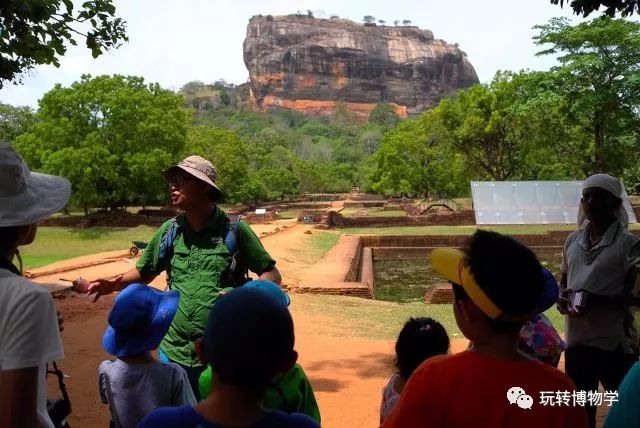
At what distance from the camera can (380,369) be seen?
6406 mm

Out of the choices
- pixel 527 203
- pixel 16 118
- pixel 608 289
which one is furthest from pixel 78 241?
pixel 608 289

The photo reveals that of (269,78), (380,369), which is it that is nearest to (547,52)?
(380,369)

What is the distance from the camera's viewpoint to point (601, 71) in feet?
76.4

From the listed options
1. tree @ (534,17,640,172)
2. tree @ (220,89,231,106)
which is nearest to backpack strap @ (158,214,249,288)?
tree @ (534,17,640,172)

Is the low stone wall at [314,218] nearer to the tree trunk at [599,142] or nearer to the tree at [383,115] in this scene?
the tree trunk at [599,142]

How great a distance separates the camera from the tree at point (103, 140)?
83.4 ft

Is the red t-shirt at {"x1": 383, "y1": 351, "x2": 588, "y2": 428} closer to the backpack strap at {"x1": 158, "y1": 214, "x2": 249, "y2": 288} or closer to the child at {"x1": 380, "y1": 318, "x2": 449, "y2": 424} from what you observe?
the child at {"x1": 380, "y1": 318, "x2": 449, "y2": 424}

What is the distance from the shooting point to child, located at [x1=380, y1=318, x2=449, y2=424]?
229 centimetres

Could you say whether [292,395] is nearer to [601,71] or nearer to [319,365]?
[319,365]

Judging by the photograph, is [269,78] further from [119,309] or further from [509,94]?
[119,309]

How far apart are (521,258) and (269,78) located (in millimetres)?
136041

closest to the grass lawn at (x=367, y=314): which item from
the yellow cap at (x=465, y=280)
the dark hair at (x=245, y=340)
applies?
the yellow cap at (x=465, y=280)

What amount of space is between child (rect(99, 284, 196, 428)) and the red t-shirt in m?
1.12

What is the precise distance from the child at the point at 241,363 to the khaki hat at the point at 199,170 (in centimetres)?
155
